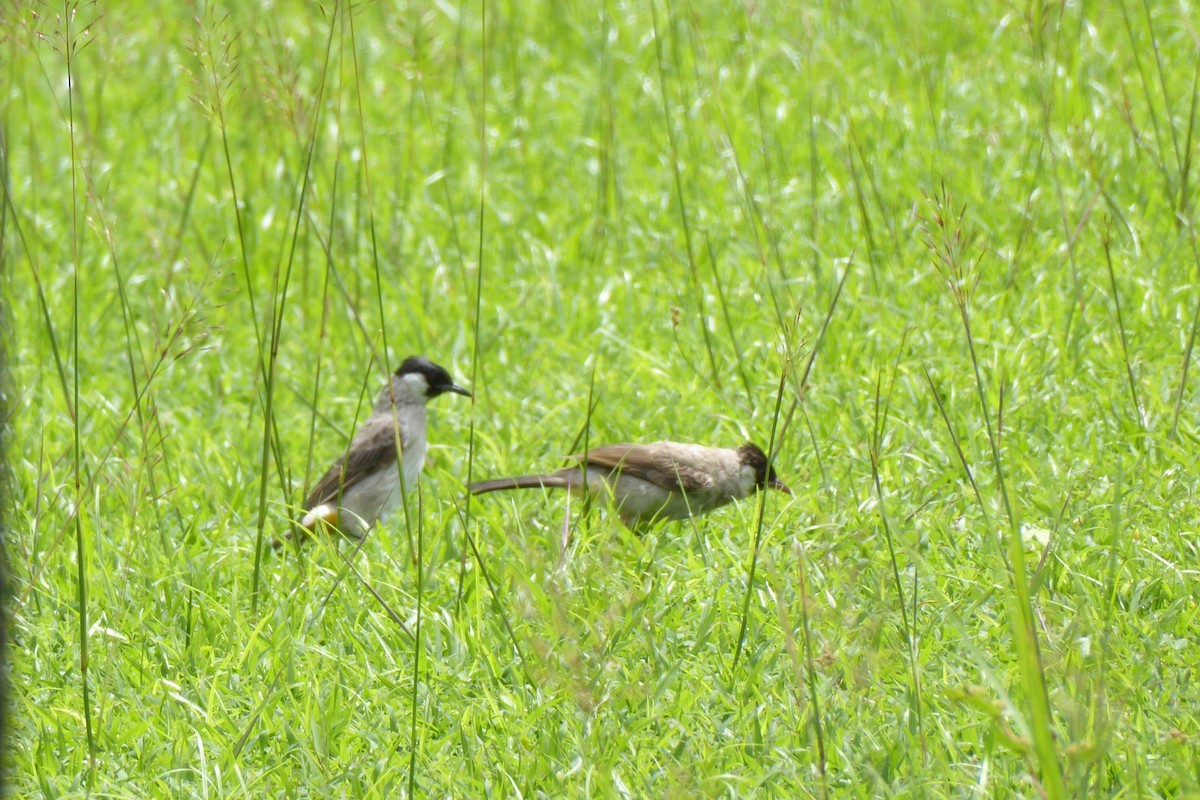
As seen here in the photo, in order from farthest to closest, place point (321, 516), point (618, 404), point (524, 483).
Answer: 1. point (618, 404)
2. point (321, 516)
3. point (524, 483)

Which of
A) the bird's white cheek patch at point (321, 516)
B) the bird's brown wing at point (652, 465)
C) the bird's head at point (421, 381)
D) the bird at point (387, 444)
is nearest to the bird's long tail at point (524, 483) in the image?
the bird's brown wing at point (652, 465)

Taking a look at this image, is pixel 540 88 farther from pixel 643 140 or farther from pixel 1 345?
pixel 1 345

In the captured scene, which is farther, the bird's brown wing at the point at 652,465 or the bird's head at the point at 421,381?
the bird's head at the point at 421,381

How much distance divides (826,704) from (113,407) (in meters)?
3.76

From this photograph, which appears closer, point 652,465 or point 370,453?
point 652,465

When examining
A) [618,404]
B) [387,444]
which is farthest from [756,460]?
[387,444]

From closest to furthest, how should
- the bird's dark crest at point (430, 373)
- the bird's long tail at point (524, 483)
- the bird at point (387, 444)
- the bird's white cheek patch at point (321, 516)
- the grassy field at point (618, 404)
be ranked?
the grassy field at point (618, 404) < the bird's white cheek patch at point (321, 516) < the bird's long tail at point (524, 483) < the bird at point (387, 444) < the bird's dark crest at point (430, 373)

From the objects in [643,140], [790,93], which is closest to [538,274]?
[643,140]

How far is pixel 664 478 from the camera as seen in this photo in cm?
528

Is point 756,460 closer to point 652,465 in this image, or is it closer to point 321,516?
point 652,465

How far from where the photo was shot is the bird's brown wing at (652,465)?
525 cm

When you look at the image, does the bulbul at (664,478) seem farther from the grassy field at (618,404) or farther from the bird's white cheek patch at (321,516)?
the bird's white cheek patch at (321,516)

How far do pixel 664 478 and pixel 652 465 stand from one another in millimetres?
126

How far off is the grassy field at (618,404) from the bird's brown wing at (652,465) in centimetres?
14
